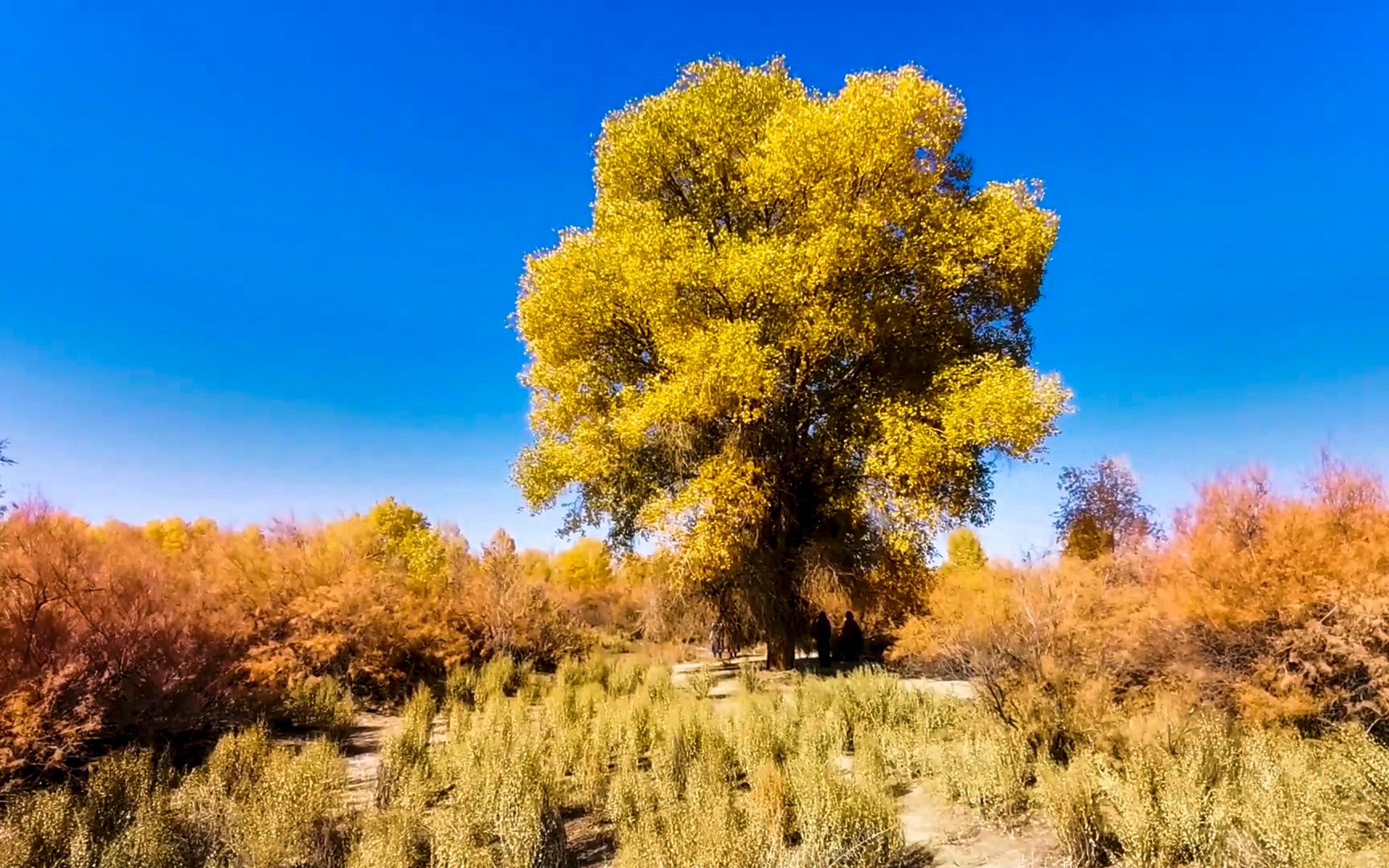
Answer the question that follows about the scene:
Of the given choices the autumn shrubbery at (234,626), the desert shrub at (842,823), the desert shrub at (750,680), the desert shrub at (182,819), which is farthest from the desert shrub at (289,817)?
the desert shrub at (750,680)

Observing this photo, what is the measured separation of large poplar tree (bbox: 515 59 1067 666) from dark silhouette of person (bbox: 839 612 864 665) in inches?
86.1

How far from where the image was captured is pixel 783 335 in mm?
11828

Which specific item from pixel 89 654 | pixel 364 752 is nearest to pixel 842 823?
pixel 364 752

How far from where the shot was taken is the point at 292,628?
39.2 ft

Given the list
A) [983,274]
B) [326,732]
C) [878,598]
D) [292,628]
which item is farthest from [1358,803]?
[292,628]

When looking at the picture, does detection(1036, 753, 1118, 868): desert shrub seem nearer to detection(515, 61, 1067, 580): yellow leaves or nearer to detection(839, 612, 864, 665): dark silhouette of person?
detection(515, 61, 1067, 580): yellow leaves

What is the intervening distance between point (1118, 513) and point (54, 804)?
66.8 ft

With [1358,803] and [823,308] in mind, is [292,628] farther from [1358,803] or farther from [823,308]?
[1358,803]

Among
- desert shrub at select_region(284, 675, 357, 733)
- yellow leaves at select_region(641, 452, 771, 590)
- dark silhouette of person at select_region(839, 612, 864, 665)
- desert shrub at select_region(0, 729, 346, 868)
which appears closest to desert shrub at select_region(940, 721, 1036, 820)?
desert shrub at select_region(0, 729, 346, 868)

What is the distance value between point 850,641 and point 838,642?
1.39 metres

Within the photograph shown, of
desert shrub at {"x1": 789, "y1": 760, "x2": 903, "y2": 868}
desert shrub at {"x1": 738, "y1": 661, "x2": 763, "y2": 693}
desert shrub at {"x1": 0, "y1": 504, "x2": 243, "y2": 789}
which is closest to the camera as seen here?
desert shrub at {"x1": 789, "y1": 760, "x2": 903, "y2": 868}

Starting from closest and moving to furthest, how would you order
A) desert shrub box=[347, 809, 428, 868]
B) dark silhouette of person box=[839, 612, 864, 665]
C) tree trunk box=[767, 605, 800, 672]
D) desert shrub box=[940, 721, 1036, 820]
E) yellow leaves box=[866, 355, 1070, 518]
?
desert shrub box=[347, 809, 428, 868], desert shrub box=[940, 721, 1036, 820], yellow leaves box=[866, 355, 1070, 518], tree trunk box=[767, 605, 800, 672], dark silhouette of person box=[839, 612, 864, 665]

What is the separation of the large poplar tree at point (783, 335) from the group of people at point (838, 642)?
1135 mm

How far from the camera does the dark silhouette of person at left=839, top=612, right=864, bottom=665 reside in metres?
15.5
